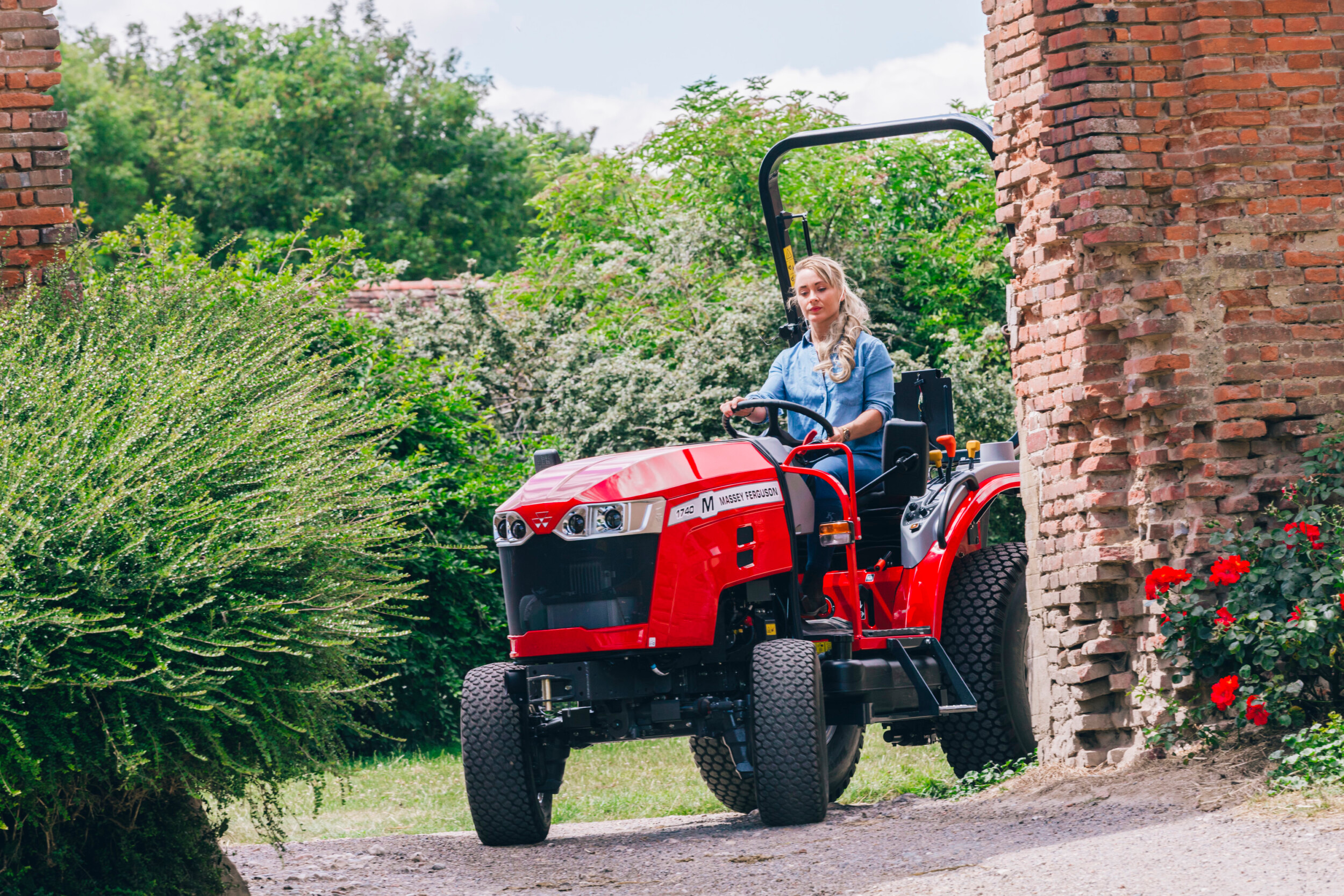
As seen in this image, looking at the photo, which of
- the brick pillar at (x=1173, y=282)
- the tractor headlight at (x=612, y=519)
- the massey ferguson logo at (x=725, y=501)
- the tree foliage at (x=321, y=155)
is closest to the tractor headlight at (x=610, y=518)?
the tractor headlight at (x=612, y=519)

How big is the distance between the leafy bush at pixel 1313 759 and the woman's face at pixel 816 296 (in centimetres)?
262

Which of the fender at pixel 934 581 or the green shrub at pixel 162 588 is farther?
the fender at pixel 934 581

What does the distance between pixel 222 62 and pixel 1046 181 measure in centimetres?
3335

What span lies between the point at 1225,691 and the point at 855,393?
2004mm

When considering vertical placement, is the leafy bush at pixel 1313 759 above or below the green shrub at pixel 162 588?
below

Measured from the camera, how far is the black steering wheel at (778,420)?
624 cm

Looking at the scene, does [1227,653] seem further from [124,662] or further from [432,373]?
[432,373]

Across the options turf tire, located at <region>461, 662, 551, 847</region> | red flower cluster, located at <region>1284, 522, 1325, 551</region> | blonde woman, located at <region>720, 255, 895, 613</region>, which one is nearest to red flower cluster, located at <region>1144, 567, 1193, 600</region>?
red flower cluster, located at <region>1284, 522, 1325, 551</region>

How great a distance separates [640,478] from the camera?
588cm

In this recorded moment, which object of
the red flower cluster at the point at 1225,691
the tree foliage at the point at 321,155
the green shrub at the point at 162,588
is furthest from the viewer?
the tree foliage at the point at 321,155

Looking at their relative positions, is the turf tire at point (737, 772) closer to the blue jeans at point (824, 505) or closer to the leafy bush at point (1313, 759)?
the blue jeans at point (824, 505)

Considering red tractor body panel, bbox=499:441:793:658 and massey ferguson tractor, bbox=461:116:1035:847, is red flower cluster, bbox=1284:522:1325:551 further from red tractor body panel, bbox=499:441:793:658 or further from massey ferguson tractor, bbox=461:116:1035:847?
red tractor body panel, bbox=499:441:793:658

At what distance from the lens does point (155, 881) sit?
190 inches

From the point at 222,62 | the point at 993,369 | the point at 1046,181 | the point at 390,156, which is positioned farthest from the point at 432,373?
the point at 222,62
